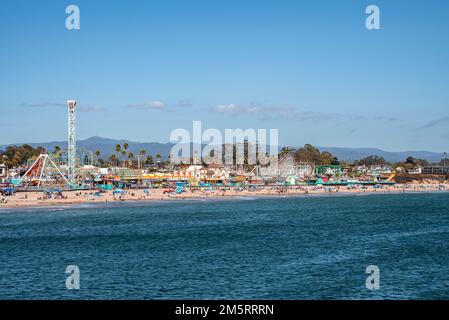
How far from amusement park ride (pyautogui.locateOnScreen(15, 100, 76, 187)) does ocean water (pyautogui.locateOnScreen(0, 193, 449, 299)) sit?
60524 millimetres

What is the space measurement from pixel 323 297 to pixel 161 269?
11.5m

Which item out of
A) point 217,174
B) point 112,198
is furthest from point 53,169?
point 217,174

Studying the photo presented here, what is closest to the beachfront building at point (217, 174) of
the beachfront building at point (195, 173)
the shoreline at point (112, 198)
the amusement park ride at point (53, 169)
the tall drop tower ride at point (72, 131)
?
the beachfront building at point (195, 173)

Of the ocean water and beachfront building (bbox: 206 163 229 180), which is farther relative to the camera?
beachfront building (bbox: 206 163 229 180)

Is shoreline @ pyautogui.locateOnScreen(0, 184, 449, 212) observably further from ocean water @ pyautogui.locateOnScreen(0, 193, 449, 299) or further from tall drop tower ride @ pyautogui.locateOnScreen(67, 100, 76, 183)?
ocean water @ pyautogui.locateOnScreen(0, 193, 449, 299)

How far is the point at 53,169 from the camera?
5659 inches

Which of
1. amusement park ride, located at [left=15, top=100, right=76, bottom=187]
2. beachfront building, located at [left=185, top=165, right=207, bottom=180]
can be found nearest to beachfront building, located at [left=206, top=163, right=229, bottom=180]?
beachfront building, located at [left=185, top=165, right=207, bottom=180]

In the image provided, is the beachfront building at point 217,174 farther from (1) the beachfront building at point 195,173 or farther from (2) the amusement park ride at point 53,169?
(2) the amusement park ride at point 53,169

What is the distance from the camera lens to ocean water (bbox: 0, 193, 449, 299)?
29031mm

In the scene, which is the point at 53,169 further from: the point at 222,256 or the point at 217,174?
the point at 222,256

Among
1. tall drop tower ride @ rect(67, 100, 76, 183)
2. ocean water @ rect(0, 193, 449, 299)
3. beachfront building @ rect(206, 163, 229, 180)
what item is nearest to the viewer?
ocean water @ rect(0, 193, 449, 299)

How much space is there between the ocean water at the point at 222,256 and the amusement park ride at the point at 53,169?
60.5m

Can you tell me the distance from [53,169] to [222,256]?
112m
